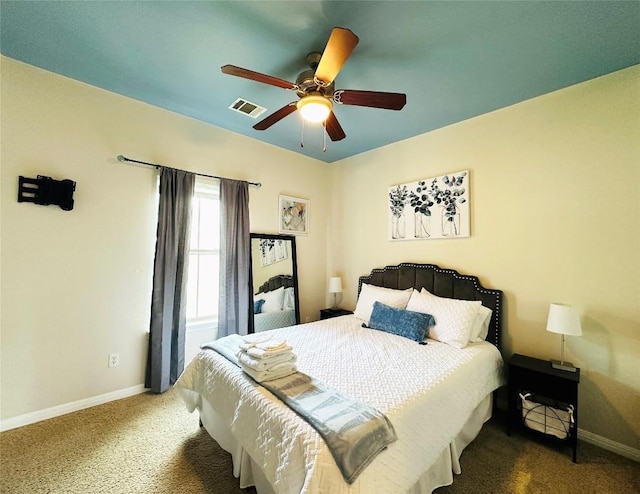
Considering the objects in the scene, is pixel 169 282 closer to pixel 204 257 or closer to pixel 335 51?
pixel 204 257

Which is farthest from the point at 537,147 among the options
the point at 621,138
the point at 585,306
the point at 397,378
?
the point at 397,378

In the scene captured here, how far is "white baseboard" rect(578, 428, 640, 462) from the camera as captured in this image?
1924 millimetres

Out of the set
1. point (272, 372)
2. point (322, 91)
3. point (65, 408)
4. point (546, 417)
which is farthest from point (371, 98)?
point (65, 408)

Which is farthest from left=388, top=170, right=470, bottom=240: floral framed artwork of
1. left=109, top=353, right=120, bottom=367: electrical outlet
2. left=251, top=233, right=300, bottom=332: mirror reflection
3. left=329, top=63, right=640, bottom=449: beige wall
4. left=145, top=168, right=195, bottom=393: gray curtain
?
left=109, top=353, right=120, bottom=367: electrical outlet

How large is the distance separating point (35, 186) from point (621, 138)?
460cm

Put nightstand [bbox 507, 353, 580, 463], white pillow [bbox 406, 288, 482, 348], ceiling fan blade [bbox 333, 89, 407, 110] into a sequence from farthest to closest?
1. white pillow [bbox 406, 288, 482, 348]
2. nightstand [bbox 507, 353, 580, 463]
3. ceiling fan blade [bbox 333, 89, 407, 110]

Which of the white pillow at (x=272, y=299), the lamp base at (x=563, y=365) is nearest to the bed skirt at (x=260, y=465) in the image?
the lamp base at (x=563, y=365)

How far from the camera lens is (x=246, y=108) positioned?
2.67m

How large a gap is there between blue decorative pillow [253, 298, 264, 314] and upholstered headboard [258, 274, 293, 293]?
13 centimetres

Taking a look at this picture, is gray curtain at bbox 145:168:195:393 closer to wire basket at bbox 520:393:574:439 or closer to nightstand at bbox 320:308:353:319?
nightstand at bbox 320:308:353:319

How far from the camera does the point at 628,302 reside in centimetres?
199

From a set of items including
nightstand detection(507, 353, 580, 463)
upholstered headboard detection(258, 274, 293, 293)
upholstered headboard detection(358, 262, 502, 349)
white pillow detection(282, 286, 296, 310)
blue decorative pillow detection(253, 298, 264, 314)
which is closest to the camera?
nightstand detection(507, 353, 580, 463)

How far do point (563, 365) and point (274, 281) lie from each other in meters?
2.94

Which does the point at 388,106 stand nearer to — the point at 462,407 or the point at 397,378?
the point at 397,378
